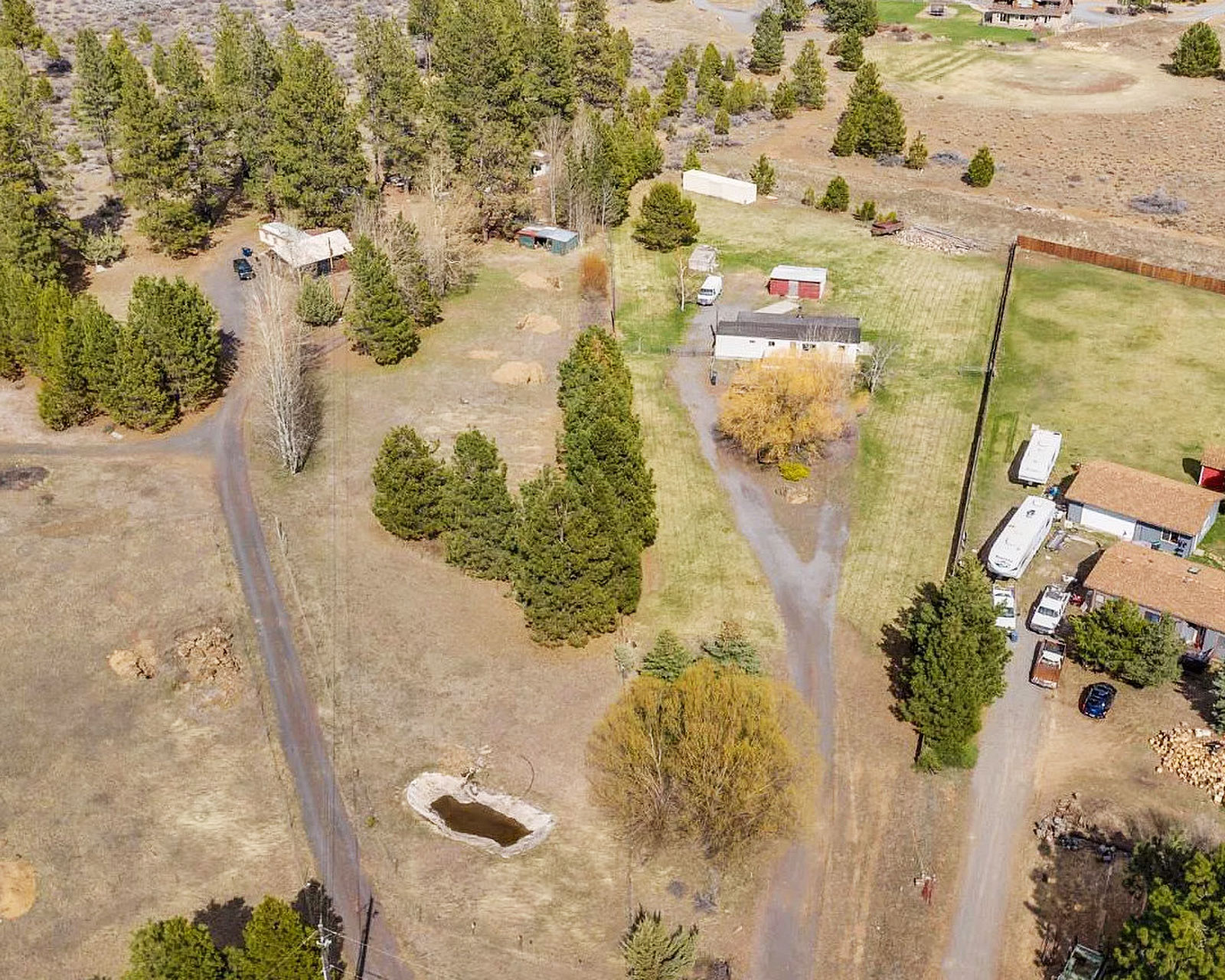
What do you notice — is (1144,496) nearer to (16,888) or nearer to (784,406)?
(784,406)

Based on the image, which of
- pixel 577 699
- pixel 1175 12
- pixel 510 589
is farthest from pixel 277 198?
pixel 1175 12

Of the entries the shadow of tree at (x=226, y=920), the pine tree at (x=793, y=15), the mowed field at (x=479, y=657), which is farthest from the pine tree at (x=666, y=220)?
the pine tree at (x=793, y=15)

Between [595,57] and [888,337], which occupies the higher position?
[595,57]

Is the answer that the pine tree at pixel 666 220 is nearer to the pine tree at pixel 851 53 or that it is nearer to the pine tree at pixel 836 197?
the pine tree at pixel 836 197

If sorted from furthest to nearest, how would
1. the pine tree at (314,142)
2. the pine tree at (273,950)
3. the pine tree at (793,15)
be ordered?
Answer: the pine tree at (793,15) → the pine tree at (314,142) → the pine tree at (273,950)

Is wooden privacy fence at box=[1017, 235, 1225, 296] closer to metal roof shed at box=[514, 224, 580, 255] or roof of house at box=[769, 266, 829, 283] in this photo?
roof of house at box=[769, 266, 829, 283]

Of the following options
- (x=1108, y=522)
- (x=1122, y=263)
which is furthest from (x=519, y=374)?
(x=1122, y=263)
